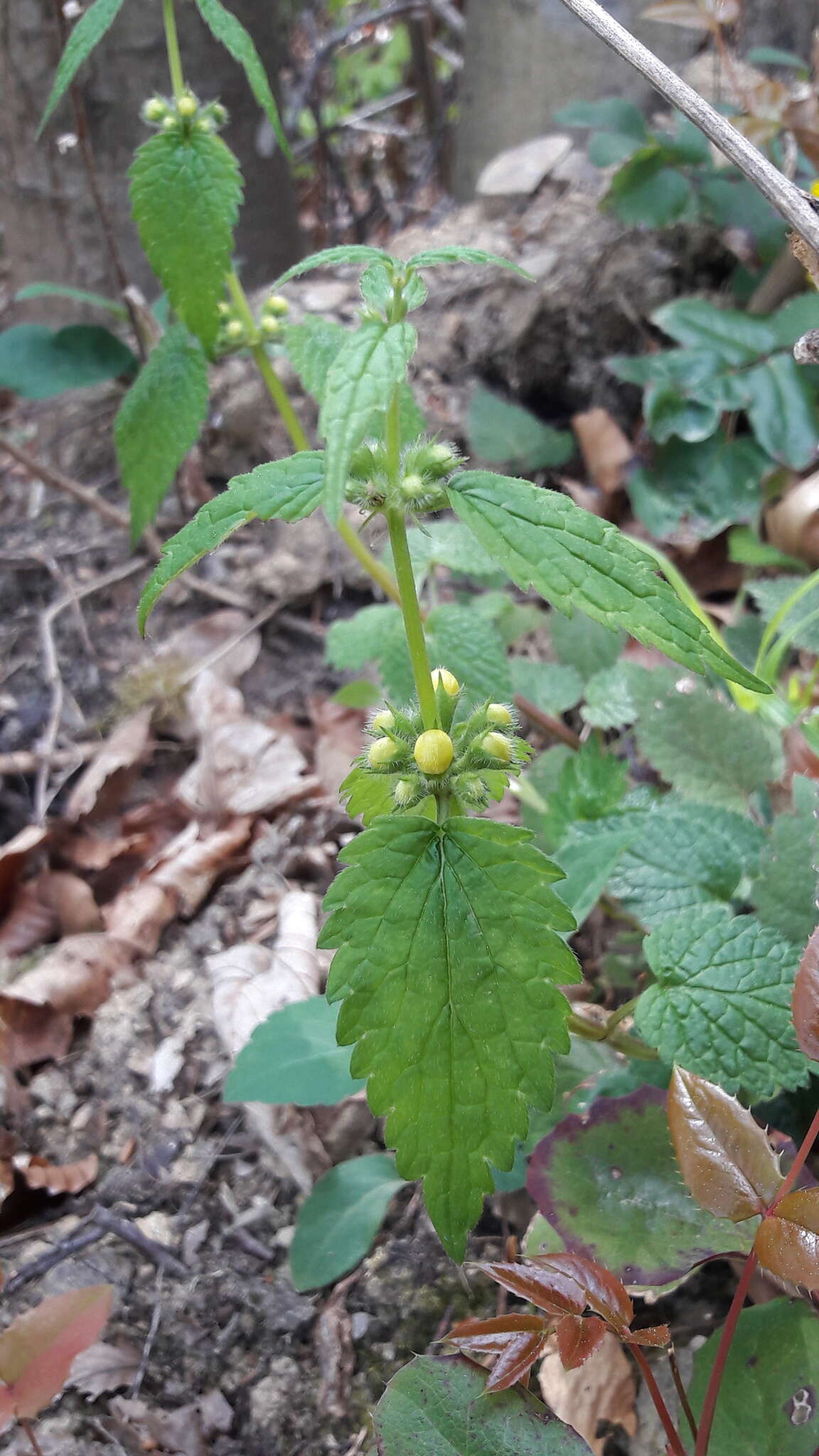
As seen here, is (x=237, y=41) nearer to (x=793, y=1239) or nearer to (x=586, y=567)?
(x=586, y=567)

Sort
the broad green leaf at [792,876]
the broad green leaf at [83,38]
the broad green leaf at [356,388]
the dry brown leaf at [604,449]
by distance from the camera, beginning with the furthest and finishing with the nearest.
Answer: the dry brown leaf at [604,449] → the broad green leaf at [83,38] → the broad green leaf at [792,876] → the broad green leaf at [356,388]

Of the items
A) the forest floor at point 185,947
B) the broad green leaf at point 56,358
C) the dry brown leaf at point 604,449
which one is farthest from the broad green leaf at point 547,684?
the broad green leaf at point 56,358

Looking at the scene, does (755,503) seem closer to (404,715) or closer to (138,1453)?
(404,715)

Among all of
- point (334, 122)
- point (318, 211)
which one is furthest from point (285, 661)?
point (334, 122)

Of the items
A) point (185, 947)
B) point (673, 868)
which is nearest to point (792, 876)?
point (673, 868)

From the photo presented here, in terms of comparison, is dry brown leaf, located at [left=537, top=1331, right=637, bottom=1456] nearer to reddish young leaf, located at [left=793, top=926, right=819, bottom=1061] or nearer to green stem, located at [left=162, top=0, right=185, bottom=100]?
reddish young leaf, located at [left=793, top=926, right=819, bottom=1061]

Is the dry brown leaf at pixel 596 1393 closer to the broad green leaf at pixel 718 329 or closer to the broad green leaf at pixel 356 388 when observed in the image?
the broad green leaf at pixel 356 388
